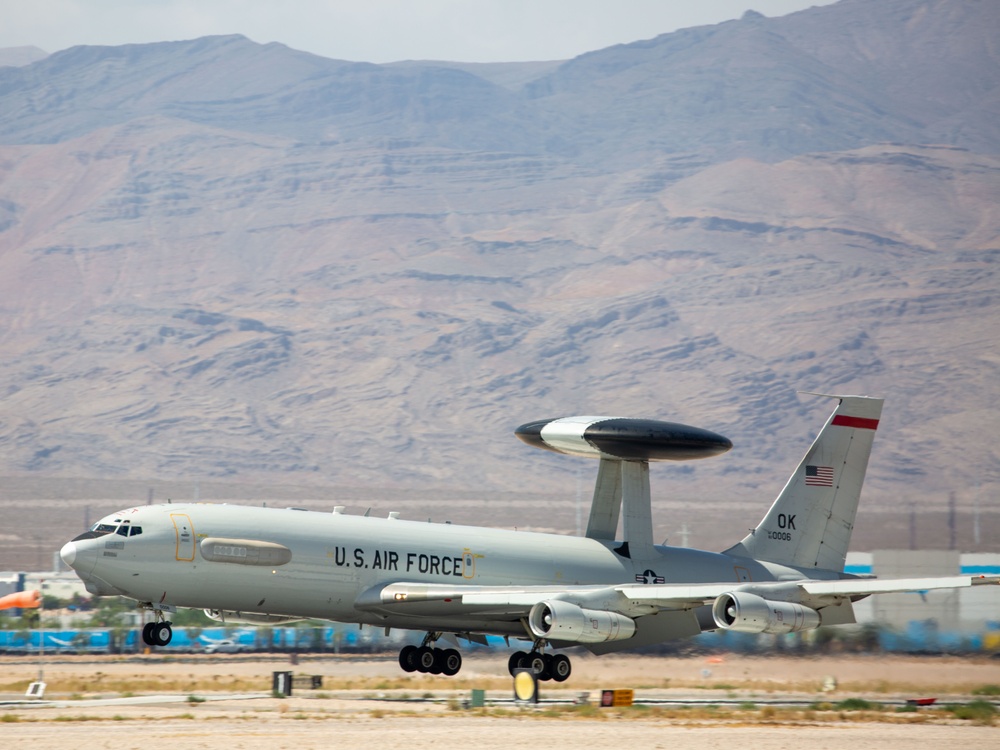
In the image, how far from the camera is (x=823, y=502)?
185 feet

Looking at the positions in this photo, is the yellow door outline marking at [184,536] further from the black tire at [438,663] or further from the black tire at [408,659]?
the black tire at [438,663]

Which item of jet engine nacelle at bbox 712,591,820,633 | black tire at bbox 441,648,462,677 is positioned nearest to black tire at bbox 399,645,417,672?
black tire at bbox 441,648,462,677

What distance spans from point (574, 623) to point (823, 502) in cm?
1381

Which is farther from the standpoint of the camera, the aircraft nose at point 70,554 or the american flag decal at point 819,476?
the american flag decal at point 819,476

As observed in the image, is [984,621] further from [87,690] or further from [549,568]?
[87,690]

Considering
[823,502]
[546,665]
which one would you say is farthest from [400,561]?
[823,502]

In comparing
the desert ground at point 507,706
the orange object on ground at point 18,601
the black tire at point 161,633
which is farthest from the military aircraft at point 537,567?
the orange object on ground at point 18,601

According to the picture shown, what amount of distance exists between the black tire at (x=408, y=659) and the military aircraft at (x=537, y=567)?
1.7 inches

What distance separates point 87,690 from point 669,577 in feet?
74.1

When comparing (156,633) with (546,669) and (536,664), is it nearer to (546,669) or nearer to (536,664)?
(536,664)

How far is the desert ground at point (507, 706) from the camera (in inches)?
1495

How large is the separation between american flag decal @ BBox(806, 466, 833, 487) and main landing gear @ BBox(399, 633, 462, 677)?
14374 mm

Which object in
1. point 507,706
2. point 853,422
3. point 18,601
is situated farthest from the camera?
point 18,601

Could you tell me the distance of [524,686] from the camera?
162 ft
